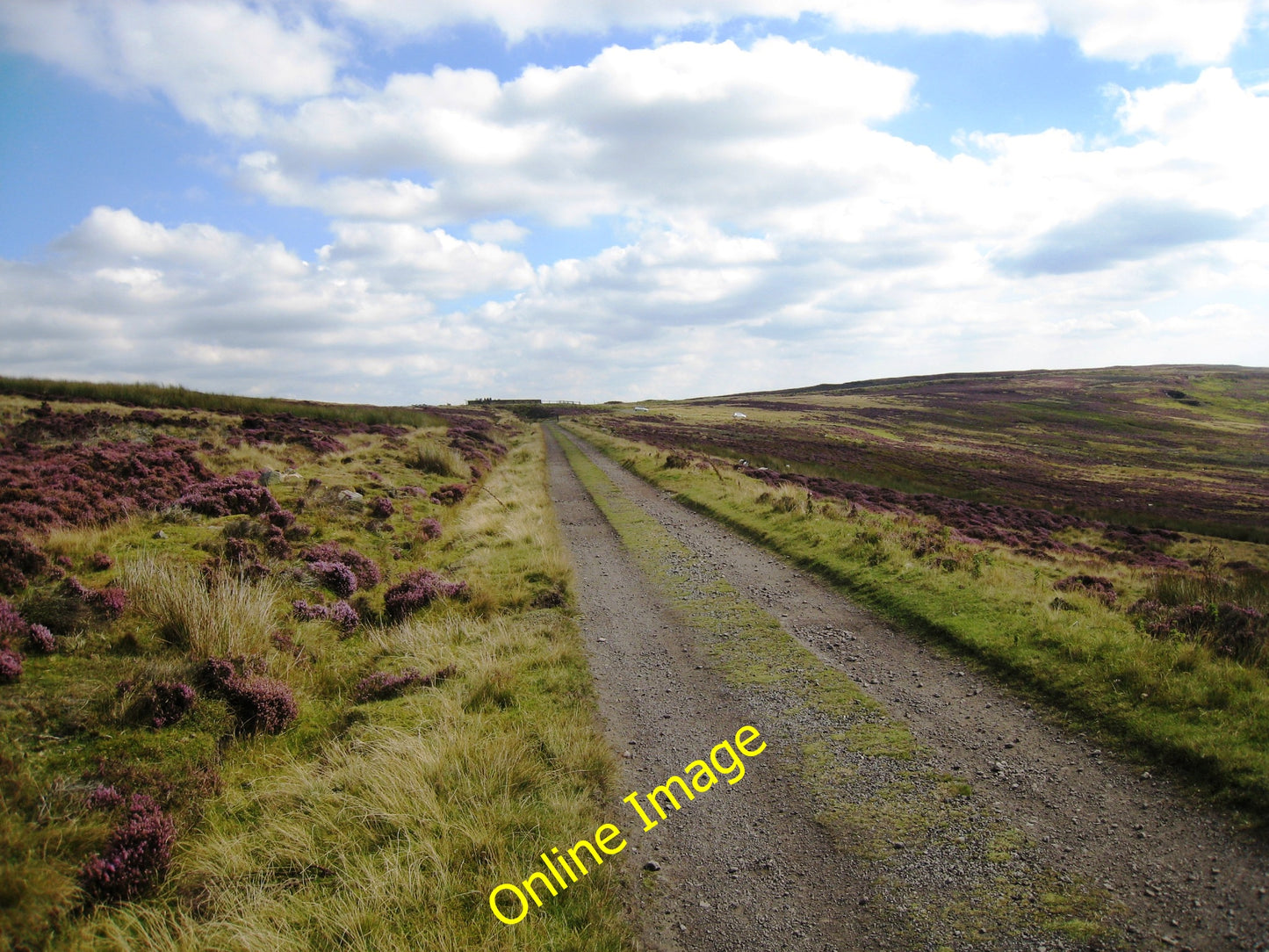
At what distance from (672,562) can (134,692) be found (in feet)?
34.8

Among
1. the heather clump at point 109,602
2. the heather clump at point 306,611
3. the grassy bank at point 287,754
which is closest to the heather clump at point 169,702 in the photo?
the grassy bank at point 287,754

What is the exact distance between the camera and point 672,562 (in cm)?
1488

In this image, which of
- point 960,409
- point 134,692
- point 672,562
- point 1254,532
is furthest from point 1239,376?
point 134,692

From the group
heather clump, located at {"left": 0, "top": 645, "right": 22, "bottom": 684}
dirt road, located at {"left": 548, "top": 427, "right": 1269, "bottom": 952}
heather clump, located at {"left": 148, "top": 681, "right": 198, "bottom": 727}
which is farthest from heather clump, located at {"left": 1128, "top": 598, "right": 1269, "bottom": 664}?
heather clump, located at {"left": 0, "top": 645, "right": 22, "bottom": 684}

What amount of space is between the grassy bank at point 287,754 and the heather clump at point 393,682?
0.11ft

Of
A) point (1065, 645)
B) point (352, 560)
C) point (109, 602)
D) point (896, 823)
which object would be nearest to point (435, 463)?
point (352, 560)

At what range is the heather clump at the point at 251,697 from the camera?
6.87 m

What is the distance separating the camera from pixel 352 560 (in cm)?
1293

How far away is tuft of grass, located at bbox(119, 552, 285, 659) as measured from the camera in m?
7.73

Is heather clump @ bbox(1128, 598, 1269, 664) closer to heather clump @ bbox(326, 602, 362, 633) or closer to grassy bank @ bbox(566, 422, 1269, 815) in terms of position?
grassy bank @ bbox(566, 422, 1269, 815)

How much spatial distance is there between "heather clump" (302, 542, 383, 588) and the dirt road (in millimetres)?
5734

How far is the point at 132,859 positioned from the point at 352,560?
8705 millimetres

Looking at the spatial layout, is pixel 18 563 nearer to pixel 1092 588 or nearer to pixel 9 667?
pixel 9 667

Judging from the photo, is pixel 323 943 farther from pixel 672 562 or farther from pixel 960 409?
pixel 960 409
